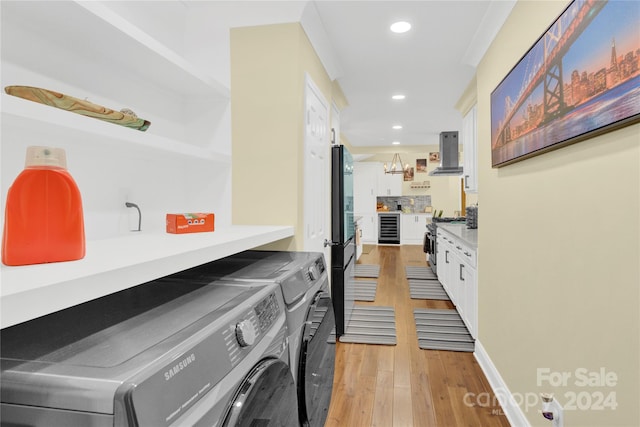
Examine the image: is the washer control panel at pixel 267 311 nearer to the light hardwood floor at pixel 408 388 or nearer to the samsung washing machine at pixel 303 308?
the samsung washing machine at pixel 303 308

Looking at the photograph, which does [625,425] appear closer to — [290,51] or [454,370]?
[454,370]

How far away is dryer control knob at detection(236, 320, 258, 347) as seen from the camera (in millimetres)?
843

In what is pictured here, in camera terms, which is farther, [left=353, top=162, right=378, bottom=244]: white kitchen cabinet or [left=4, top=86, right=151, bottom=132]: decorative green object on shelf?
[left=353, top=162, right=378, bottom=244]: white kitchen cabinet

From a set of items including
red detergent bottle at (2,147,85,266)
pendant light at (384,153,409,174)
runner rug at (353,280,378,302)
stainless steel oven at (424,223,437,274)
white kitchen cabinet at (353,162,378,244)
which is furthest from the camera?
white kitchen cabinet at (353,162,378,244)

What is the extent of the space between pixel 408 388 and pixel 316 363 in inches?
49.9

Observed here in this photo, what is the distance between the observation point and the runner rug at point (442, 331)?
2.99 meters

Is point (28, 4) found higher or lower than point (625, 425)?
higher

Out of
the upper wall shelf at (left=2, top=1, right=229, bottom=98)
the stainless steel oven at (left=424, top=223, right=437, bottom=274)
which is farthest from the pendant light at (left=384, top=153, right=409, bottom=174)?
the upper wall shelf at (left=2, top=1, right=229, bottom=98)

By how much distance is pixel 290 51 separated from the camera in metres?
2.11

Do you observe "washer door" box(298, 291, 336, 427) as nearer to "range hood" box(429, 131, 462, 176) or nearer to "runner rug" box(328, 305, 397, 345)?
"runner rug" box(328, 305, 397, 345)

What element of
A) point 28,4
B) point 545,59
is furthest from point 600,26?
point 28,4

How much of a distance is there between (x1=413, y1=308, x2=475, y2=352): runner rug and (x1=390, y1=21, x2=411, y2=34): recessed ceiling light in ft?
8.20

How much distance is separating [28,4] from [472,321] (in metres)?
3.33

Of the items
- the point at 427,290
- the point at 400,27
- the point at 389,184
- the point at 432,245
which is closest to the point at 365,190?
the point at 389,184
